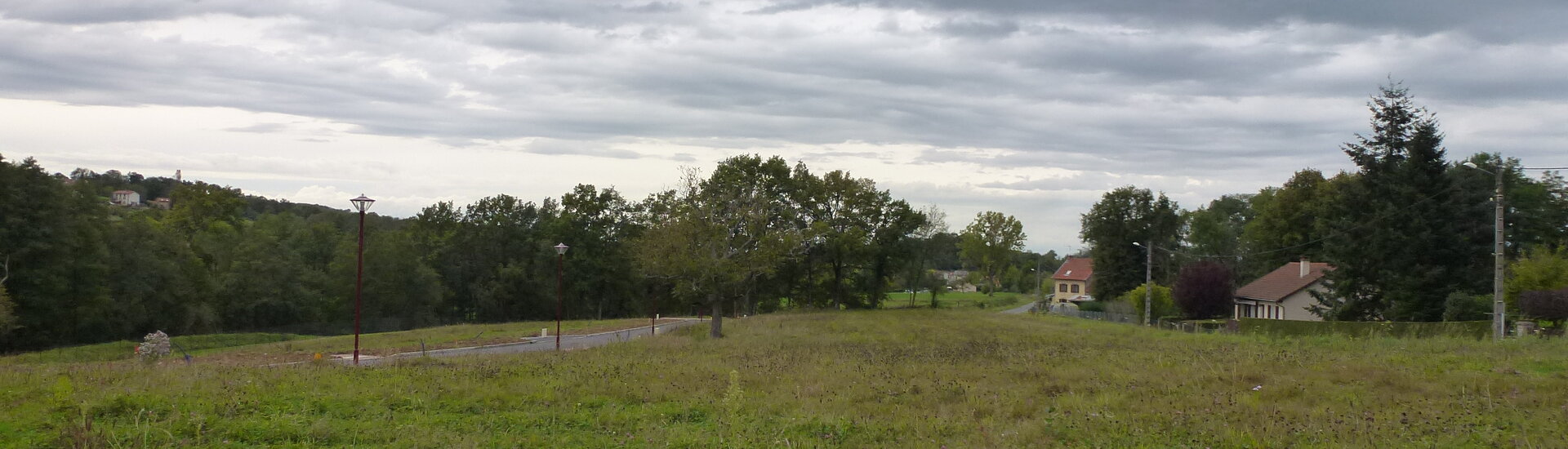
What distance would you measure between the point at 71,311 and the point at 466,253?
31.9 metres

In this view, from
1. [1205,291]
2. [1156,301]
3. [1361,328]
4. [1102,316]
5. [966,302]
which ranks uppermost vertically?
[1205,291]

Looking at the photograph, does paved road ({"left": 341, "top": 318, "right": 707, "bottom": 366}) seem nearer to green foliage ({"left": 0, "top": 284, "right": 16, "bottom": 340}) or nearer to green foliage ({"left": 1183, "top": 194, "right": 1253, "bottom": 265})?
green foliage ({"left": 0, "top": 284, "right": 16, "bottom": 340})

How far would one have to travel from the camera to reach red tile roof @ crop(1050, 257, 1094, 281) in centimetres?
12106

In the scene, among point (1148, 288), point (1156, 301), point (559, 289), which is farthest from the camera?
point (1156, 301)

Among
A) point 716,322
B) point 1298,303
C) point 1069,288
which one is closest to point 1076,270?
point 1069,288

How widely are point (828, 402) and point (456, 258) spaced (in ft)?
231

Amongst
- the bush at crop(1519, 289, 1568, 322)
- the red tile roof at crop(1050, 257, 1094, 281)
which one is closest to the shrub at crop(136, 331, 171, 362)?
the bush at crop(1519, 289, 1568, 322)

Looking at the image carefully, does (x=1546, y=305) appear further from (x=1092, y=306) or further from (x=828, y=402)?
(x=1092, y=306)

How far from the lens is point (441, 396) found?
42.4 feet

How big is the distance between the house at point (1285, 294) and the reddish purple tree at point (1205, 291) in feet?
5.86

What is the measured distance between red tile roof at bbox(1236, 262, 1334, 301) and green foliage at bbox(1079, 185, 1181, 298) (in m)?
9.93

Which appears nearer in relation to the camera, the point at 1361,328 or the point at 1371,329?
the point at 1371,329

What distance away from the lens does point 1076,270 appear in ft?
403

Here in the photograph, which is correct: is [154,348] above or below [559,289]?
below
